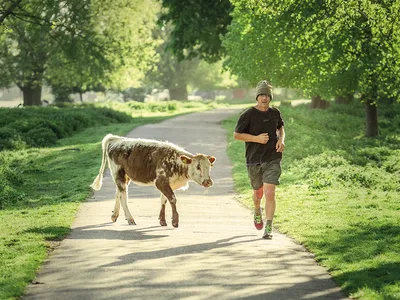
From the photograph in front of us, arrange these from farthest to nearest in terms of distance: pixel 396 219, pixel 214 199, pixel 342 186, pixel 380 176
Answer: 1. pixel 380 176
2. pixel 342 186
3. pixel 214 199
4. pixel 396 219

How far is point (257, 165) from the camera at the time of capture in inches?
511

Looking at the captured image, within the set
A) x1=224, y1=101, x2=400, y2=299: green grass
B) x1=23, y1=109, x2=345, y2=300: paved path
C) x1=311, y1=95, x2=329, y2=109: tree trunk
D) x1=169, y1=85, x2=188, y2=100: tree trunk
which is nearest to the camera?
x1=23, y1=109, x2=345, y2=300: paved path

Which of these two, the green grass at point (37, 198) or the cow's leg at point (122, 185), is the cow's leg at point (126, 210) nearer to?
the cow's leg at point (122, 185)

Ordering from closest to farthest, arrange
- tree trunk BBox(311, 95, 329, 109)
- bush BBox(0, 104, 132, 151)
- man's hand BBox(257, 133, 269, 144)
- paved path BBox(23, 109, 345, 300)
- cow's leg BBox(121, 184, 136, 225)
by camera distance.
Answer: paved path BBox(23, 109, 345, 300) < man's hand BBox(257, 133, 269, 144) < cow's leg BBox(121, 184, 136, 225) < bush BBox(0, 104, 132, 151) < tree trunk BBox(311, 95, 329, 109)

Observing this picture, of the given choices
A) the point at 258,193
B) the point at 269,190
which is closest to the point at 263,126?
the point at 269,190

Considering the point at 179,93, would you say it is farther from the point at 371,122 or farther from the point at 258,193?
the point at 258,193

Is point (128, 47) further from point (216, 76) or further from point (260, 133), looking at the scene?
point (216, 76)

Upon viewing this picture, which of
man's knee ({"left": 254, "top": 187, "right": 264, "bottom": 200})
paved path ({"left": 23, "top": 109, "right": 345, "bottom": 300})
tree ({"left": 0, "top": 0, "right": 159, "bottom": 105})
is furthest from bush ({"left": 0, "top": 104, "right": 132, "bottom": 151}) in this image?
man's knee ({"left": 254, "top": 187, "right": 264, "bottom": 200})

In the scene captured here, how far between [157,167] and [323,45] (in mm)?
17020

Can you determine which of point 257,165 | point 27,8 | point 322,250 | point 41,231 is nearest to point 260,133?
point 257,165

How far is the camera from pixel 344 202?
18344 millimetres

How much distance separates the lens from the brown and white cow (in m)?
13.4

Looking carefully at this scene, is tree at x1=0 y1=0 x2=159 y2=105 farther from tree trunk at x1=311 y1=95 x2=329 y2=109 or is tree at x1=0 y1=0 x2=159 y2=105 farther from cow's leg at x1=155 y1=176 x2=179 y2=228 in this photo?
cow's leg at x1=155 y1=176 x2=179 y2=228

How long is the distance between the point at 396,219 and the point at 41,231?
6.96 meters
